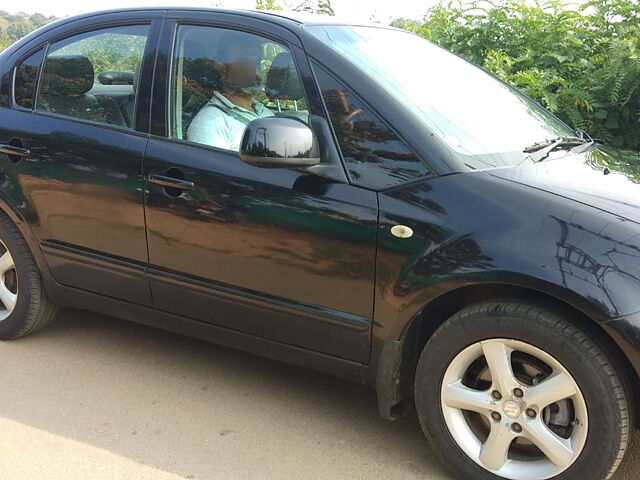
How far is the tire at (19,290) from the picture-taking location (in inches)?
144

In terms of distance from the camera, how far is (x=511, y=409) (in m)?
2.43

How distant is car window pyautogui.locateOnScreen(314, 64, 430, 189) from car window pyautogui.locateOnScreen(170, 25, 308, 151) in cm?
25

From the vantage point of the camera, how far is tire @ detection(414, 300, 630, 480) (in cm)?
226

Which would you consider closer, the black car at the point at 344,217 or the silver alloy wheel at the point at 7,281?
the black car at the point at 344,217

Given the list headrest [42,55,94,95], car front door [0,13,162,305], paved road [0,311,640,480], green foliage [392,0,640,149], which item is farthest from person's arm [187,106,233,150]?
green foliage [392,0,640,149]

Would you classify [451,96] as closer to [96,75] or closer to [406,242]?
[406,242]

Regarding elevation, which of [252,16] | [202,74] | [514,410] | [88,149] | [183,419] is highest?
[252,16]

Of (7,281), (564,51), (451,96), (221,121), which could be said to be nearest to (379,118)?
(451,96)

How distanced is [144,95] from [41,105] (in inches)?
28.0

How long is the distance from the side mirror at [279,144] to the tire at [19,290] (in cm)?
165

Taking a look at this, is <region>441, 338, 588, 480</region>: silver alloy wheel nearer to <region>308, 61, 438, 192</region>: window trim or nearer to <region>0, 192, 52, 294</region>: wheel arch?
<region>308, 61, 438, 192</region>: window trim

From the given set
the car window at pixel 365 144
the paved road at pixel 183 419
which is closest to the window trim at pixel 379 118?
the car window at pixel 365 144

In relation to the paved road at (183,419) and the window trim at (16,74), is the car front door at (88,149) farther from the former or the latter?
the paved road at (183,419)

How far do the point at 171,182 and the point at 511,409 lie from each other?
168 centimetres
